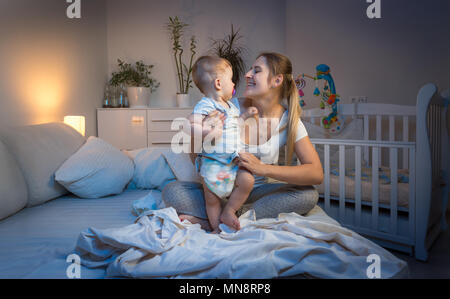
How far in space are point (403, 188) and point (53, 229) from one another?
5.66 feet

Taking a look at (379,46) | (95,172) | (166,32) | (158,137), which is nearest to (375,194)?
(379,46)

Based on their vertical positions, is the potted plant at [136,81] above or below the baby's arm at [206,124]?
above

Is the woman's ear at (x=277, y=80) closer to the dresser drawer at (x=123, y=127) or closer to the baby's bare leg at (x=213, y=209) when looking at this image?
the baby's bare leg at (x=213, y=209)

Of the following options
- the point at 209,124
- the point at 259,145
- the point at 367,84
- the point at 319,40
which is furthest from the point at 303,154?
the point at 319,40

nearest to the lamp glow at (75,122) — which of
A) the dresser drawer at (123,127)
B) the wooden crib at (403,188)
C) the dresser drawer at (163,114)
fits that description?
the dresser drawer at (123,127)

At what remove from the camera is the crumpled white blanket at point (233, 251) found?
0.81m

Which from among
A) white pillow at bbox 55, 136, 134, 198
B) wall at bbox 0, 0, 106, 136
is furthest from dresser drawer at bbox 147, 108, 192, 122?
white pillow at bbox 55, 136, 134, 198

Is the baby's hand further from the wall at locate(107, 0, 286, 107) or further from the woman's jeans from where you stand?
the wall at locate(107, 0, 286, 107)

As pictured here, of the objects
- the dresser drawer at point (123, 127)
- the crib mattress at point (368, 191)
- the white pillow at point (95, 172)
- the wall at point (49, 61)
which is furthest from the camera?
the dresser drawer at point (123, 127)

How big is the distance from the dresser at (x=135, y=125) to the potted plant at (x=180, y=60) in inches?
6.8

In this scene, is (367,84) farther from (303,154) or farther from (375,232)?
(303,154)

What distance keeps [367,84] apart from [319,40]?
65cm

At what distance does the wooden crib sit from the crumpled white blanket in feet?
2.92
